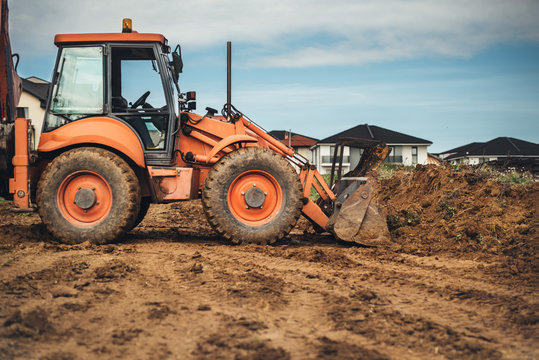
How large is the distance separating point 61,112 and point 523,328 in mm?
6123

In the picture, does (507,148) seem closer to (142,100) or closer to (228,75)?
(228,75)

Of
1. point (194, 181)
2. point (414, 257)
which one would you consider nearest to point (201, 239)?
point (194, 181)

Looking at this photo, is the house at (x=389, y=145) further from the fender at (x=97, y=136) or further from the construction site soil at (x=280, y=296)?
the fender at (x=97, y=136)

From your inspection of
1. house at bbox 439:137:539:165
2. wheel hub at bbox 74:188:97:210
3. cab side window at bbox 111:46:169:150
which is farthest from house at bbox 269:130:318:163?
wheel hub at bbox 74:188:97:210

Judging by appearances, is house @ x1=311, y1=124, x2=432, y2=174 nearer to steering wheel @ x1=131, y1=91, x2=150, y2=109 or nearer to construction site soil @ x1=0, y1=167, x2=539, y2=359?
construction site soil @ x1=0, y1=167, x2=539, y2=359

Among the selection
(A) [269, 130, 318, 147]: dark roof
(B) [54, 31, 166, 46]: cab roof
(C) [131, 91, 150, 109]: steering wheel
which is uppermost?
(A) [269, 130, 318, 147]: dark roof

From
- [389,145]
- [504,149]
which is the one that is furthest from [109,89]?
[504,149]

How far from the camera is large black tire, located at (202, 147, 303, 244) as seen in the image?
666cm

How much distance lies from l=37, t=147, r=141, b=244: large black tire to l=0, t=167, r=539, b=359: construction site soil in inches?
10.5

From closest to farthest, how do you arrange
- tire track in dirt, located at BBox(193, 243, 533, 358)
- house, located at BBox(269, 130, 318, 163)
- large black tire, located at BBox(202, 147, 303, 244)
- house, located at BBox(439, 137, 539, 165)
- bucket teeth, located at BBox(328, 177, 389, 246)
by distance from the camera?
1. tire track in dirt, located at BBox(193, 243, 533, 358)
2. large black tire, located at BBox(202, 147, 303, 244)
3. bucket teeth, located at BBox(328, 177, 389, 246)
4. house, located at BBox(439, 137, 539, 165)
5. house, located at BBox(269, 130, 318, 163)

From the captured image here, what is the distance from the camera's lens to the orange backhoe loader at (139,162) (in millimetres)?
6488

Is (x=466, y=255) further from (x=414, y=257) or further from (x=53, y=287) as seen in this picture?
(x=53, y=287)

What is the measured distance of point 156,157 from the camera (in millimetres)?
6906

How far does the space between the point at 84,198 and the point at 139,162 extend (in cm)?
87
